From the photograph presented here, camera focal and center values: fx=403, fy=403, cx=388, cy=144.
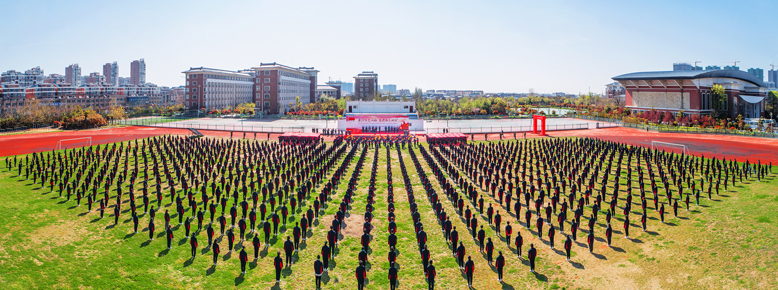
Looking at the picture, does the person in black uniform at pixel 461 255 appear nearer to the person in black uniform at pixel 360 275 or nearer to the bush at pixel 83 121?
the person in black uniform at pixel 360 275

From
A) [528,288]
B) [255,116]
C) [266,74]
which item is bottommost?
[528,288]

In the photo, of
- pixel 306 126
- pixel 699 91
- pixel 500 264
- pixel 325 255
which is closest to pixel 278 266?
pixel 325 255

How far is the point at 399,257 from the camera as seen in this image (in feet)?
36.3

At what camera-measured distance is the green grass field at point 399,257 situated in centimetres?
962

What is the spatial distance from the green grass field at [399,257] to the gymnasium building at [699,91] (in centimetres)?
4972

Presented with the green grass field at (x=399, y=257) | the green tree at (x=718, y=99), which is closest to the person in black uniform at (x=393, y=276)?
the green grass field at (x=399, y=257)

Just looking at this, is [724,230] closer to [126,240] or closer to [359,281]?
[359,281]

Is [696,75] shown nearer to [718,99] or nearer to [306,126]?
[718,99]

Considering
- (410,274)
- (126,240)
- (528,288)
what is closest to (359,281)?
(410,274)

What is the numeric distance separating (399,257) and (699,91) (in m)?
61.4

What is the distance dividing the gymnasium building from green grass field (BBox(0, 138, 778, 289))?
49.7 metres

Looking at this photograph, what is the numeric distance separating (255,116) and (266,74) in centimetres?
1537

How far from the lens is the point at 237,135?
43000mm

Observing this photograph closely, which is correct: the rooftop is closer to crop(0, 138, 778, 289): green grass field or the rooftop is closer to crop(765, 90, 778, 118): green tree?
crop(765, 90, 778, 118): green tree
